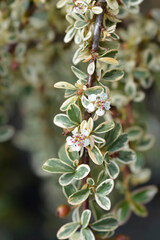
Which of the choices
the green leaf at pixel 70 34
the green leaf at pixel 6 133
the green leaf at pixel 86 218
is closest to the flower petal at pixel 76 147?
the green leaf at pixel 86 218

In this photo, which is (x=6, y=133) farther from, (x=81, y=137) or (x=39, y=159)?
(x=81, y=137)

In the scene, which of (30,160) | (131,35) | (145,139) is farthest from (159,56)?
(30,160)

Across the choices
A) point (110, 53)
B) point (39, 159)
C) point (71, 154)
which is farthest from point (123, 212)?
point (39, 159)

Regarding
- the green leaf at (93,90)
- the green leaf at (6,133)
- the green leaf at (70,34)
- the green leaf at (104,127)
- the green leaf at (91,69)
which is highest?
the green leaf at (70,34)

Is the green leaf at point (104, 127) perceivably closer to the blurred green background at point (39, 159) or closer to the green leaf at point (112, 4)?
the green leaf at point (112, 4)

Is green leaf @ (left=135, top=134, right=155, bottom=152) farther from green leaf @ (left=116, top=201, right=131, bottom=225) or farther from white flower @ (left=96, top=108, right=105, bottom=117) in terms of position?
white flower @ (left=96, top=108, right=105, bottom=117)
